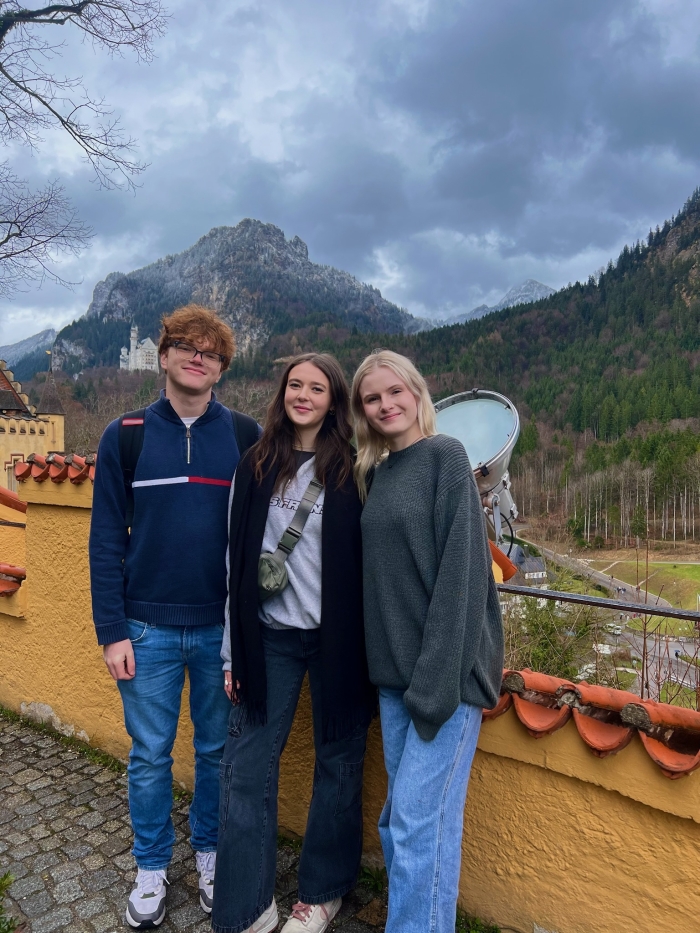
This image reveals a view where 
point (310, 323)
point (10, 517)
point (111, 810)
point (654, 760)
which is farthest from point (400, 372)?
point (310, 323)

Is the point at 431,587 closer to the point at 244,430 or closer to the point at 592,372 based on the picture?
the point at 244,430

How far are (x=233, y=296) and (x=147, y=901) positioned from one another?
167 meters

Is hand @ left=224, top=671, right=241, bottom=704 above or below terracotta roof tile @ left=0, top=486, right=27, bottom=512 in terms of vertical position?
below

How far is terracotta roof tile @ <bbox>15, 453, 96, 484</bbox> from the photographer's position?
3.15 m

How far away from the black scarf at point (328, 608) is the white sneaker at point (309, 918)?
0.61 meters

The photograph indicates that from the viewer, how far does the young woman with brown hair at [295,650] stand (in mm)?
1952

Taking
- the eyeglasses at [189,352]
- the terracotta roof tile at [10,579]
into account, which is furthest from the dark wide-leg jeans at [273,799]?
the terracotta roof tile at [10,579]

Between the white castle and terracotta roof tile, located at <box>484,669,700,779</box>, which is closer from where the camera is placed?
terracotta roof tile, located at <box>484,669,700,779</box>

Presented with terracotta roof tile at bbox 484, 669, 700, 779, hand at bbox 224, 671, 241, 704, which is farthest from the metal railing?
hand at bbox 224, 671, 241, 704

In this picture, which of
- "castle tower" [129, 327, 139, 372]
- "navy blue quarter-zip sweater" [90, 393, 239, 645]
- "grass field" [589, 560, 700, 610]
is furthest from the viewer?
"castle tower" [129, 327, 139, 372]

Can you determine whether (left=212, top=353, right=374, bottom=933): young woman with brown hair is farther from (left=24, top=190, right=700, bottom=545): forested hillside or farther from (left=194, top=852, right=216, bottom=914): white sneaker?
(left=24, top=190, right=700, bottom=545): forested hillside

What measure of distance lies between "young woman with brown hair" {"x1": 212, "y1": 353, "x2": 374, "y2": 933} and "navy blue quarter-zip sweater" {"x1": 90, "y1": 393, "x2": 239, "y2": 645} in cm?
17

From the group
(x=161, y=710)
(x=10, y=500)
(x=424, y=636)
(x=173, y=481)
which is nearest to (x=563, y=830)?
(x=424, y=636)

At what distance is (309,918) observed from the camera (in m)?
2.08
